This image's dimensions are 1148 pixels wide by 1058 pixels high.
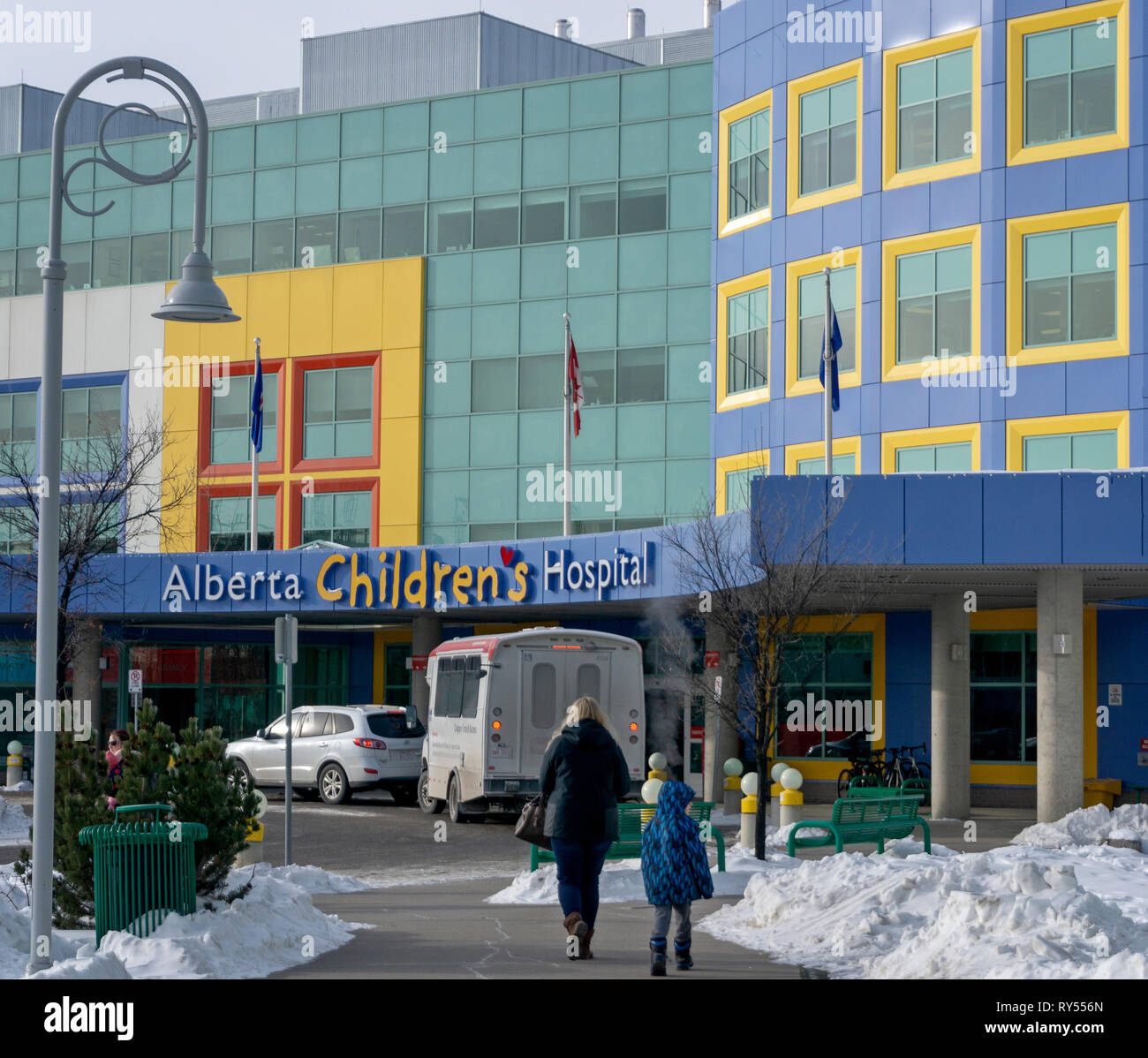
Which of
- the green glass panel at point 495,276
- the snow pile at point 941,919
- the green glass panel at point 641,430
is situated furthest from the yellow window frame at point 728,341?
the snow pile at point 941,919

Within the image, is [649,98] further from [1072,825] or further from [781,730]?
[1072,825]

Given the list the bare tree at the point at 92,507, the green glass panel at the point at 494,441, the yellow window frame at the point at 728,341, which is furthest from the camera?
the green glass panel at the point at 494,441

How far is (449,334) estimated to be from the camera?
42.7m

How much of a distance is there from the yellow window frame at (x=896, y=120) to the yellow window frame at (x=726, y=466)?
6059 mm

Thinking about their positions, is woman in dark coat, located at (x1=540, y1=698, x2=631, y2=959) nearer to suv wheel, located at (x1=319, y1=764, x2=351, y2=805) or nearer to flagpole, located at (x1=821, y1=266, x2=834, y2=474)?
flagpole, located at (x1=821, y1=266, x2=834, y2=474)

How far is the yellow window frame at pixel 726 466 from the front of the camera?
35125 mm

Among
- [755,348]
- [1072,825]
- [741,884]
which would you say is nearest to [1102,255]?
[755,348]

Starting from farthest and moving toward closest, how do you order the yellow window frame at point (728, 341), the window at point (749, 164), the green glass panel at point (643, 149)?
the green glass panel at point (643, 149)
the window at point (749, 164)
the yellow window frame at point (728, 341)

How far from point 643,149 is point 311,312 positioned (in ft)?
32.4

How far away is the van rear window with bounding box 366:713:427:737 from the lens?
1174 inches

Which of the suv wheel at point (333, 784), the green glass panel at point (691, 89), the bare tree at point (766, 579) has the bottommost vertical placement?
the suv wheel at point (333, 784)

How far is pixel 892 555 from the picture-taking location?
76.2 ft

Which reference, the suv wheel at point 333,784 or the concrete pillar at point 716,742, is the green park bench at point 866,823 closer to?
the concrete pillar at point 716,742

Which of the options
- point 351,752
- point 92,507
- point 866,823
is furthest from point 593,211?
point 866,823
